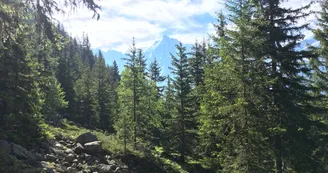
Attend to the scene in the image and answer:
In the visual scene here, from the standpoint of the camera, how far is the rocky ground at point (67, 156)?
39.4 feet

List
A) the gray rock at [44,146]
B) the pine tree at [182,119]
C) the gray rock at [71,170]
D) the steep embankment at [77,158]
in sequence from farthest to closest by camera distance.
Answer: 1. the pine tree at [182,119]
2. the gray rock at [44,146]
3. the gray rock at [71,170]
4. the steep embankment at [77,158]

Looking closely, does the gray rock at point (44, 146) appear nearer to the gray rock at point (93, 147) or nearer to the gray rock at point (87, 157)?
the gray rock at point (87, 157)

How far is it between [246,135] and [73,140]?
37.3 feet

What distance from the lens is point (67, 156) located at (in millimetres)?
14336

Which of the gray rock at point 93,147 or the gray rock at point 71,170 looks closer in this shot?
the gray rock at point 71,170

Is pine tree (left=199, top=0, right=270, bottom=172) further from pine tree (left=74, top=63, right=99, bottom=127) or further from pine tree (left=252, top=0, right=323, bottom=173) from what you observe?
pine tree (left=74, top=63, right=99, bottom=127)

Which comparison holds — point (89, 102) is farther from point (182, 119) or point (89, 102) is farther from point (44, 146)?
point (44, 146)

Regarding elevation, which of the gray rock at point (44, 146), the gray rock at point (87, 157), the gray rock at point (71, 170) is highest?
the gray rock at point (44, 146)

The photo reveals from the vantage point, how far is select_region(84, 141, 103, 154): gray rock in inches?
632

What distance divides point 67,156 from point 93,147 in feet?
6.83

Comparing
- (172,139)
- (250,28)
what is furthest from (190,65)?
(250,28)

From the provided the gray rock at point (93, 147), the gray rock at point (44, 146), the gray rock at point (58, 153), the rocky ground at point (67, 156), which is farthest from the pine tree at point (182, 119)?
the gray rock at point (44, 146)

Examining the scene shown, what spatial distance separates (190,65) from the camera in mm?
29297

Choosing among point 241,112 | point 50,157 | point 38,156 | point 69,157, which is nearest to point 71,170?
point 69,157
